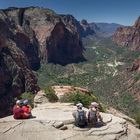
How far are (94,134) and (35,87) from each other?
105m

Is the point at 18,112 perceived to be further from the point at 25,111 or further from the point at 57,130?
the point at 57,130

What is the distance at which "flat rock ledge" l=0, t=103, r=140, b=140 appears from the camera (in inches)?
1201

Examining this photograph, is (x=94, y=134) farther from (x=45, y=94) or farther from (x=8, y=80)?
(x=8, y=80)

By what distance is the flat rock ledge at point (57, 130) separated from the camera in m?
30.5

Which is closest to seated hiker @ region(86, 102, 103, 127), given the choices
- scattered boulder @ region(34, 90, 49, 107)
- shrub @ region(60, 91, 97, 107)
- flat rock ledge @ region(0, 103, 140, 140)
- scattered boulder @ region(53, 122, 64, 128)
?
flat rock ledge @ region(0, 103, 140, 140)

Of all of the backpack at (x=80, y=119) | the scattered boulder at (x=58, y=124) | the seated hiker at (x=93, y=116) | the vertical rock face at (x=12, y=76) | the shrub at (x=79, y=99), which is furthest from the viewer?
the vertical rock face at (x=12, y=76)

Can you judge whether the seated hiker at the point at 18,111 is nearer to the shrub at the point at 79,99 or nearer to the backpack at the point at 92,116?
the backpack at the point at 92,116

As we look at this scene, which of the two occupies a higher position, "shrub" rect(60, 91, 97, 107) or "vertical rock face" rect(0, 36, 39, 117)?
"shrub" rect(60, 91, 97, 107)

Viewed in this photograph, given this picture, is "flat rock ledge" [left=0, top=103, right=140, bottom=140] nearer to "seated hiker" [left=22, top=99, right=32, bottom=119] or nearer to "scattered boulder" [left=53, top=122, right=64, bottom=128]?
"scattered boulder" [left=53, top=122, right=64, bottom=128]

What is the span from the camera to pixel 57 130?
1225 inches

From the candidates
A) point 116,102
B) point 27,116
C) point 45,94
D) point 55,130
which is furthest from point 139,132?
point 116,102

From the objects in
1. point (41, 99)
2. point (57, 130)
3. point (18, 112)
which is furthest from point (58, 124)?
point (41, 99)

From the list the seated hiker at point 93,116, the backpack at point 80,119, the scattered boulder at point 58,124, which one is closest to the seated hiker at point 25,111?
the scattered boulder at point 58,124

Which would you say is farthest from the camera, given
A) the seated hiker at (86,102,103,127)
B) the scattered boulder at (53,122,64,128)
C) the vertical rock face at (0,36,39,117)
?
the vertical rock face at (0,36,39,117)
